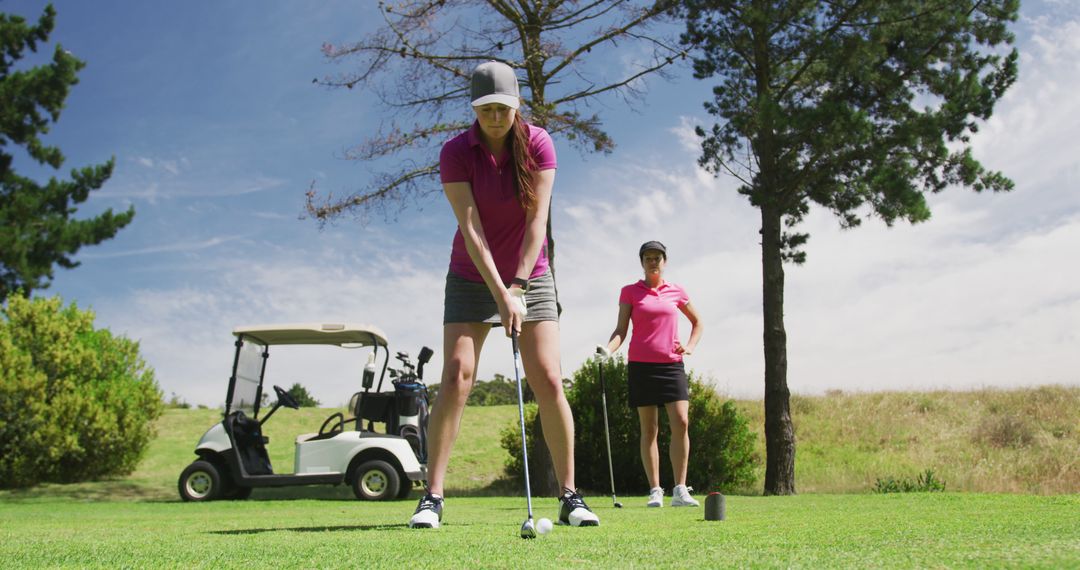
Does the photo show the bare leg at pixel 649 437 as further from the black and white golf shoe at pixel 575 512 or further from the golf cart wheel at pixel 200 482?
the golf cart wheel at pixel 200 482

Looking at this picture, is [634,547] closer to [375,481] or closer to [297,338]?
[375,481]

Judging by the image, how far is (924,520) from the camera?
372cm

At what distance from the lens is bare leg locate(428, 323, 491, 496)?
3629mm

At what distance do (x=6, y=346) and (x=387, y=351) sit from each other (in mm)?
7113

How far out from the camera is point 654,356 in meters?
6.43

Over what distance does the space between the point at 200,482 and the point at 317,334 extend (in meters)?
2.13

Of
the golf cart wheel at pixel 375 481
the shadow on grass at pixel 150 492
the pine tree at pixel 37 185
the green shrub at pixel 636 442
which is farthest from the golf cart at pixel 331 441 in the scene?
the pine tree at pixel 37 185

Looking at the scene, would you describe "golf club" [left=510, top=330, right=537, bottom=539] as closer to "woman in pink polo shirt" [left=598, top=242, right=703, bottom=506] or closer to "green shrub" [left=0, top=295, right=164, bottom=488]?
"woman in pink polo shirt" [left=598, top=242, right=703, bottom=506]

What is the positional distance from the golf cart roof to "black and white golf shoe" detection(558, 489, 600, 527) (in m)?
6.60

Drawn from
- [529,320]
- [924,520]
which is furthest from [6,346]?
[924,520]

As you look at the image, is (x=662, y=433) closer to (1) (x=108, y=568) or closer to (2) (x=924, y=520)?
(2) (x=924, y=520)

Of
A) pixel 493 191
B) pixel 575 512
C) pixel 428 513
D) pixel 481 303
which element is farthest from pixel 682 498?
pixel 493 191

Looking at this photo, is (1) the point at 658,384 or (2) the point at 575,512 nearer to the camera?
(2) the point at 575,512

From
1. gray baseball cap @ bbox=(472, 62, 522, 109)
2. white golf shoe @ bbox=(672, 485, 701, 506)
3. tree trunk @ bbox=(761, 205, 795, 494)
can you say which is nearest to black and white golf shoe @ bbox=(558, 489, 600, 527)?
gray baseball cap @ bbox=(472, 62, 522, 109)
